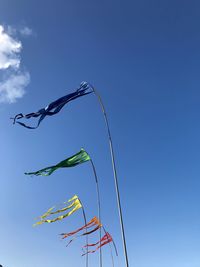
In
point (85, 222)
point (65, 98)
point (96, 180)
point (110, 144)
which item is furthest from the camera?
point (85, 222)

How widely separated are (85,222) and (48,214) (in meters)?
5.55

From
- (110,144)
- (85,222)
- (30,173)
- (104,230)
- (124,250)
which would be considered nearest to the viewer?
(124,250)

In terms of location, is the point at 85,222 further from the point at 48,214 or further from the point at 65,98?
the point at 65,98

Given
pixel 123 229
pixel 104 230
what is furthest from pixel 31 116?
pixel 104 230

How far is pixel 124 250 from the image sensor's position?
15.1 m

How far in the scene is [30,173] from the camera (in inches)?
831

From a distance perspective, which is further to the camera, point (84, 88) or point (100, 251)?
point (100, 251)

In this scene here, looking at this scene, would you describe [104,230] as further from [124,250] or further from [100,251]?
[124,250]

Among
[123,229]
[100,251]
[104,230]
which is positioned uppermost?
[104,230]

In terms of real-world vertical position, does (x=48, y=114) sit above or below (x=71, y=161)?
above

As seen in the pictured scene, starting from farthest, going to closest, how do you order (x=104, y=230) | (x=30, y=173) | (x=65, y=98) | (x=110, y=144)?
(x=104, y=230) → (x=65, y=98) → (x=30, y=173) → (x=110, y=144)

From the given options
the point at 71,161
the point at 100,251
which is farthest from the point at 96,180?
the point at 100,251

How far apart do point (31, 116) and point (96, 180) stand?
7956mm

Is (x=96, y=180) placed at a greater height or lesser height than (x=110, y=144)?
greater
